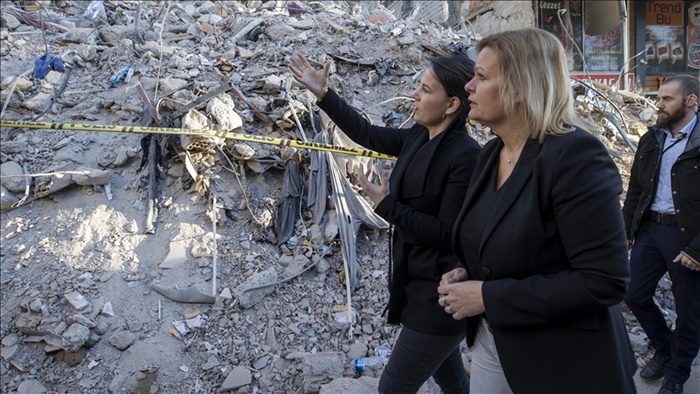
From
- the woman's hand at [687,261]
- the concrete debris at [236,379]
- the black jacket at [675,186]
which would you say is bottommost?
the concrete debris at [236,379]

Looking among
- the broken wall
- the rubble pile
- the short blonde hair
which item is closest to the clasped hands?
the short blonde hair

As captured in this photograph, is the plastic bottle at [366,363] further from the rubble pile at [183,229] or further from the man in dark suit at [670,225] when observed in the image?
the man in dark suit at [670,225]

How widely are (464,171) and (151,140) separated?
374cm

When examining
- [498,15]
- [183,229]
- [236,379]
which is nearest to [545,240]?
[236,379]

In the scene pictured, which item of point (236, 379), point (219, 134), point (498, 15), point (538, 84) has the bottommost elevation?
point (236, 379)

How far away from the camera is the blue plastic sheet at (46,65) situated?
21.1 feet

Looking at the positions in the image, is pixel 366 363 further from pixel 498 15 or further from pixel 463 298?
pixel 498 15

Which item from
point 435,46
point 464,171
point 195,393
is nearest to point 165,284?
point 195,393

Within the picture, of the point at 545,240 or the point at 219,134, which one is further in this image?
the point at 219,134

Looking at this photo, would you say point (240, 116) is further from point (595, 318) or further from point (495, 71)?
point (595, 318)

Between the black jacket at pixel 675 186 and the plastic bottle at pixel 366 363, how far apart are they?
2.01 metres

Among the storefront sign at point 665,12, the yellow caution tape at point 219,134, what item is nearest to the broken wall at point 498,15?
the storefront sign at point 665,12

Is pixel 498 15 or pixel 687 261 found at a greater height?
pixel 498 15

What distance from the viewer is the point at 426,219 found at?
2.20 m
